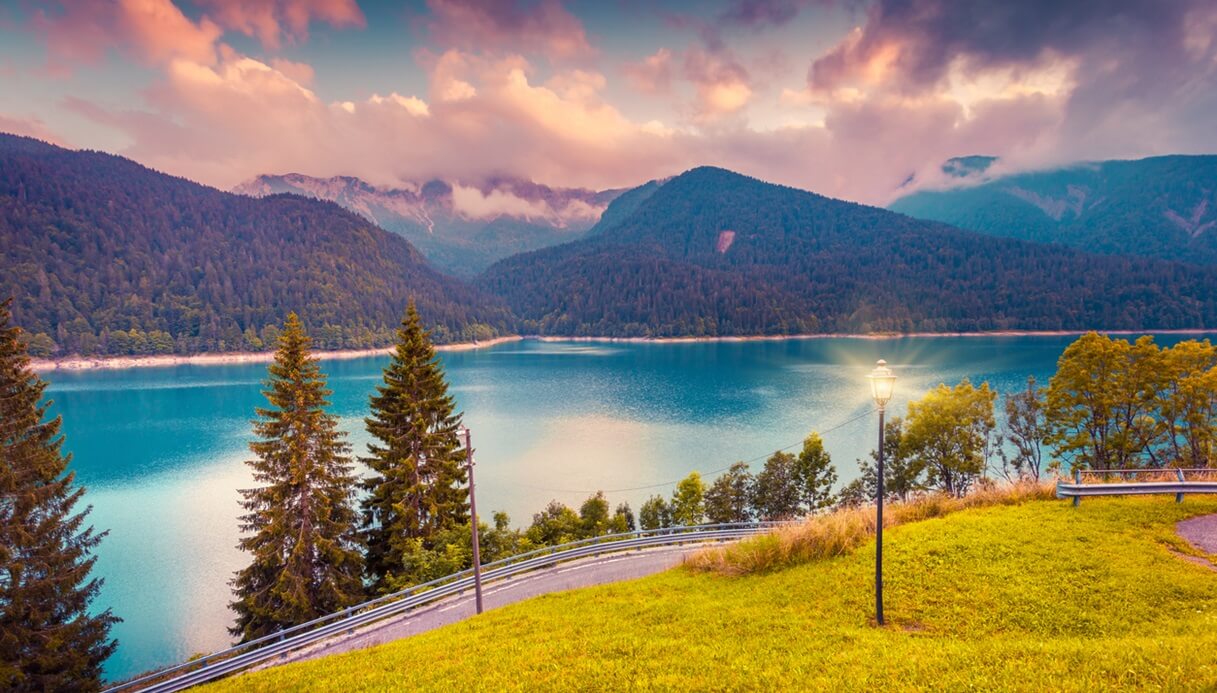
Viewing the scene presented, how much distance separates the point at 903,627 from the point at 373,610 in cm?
1627

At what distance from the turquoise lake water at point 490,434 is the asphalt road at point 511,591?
1332cm

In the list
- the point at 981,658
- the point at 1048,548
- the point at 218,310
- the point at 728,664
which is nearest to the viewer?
the point at 981,658

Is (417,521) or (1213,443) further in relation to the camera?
(1213,443)

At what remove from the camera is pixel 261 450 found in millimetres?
20219

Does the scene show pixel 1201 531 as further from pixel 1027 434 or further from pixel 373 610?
pixel 1027 434

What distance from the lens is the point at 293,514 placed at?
2069 cm

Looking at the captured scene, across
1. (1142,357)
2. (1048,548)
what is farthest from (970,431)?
(1048,548)

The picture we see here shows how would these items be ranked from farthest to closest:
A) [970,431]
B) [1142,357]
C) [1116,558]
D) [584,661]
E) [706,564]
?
[970,431] < [1142,357] < [706,564] < [1116,558] < [584,661]

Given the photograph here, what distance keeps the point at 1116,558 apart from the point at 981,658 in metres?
5.51

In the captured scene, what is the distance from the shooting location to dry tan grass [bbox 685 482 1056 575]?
1177 cm

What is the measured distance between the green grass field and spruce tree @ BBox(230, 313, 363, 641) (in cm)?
1147

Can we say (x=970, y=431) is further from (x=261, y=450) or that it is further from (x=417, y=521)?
(x=261, y=450)

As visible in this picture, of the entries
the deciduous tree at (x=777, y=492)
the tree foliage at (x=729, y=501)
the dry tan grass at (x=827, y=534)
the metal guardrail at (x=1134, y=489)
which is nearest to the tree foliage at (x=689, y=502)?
the tree foliage at (x=729, y=501)

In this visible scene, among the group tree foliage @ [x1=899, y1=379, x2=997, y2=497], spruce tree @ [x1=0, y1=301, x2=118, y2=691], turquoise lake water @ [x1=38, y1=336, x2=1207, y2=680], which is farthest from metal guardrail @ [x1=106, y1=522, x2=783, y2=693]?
tree foliage @ [x1=899, y1=379, x2=997, y2=497]
